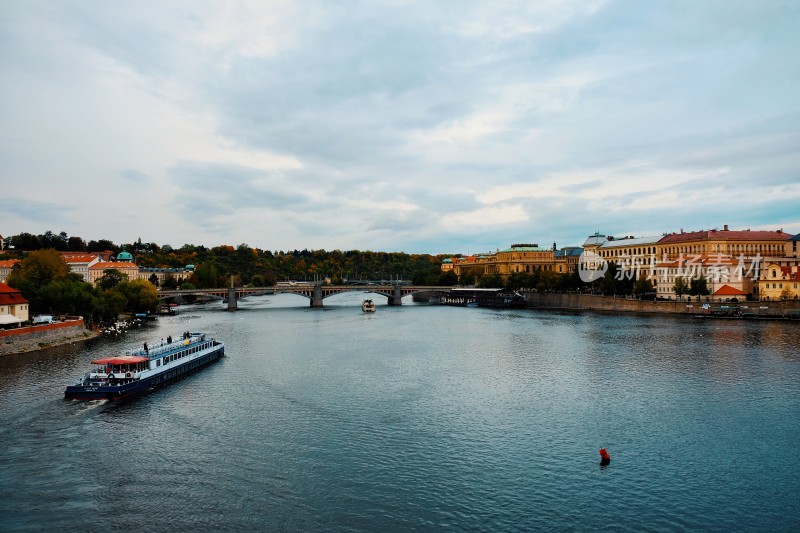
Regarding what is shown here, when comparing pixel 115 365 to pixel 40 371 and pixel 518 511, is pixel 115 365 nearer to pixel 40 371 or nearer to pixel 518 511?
pixel 40 371

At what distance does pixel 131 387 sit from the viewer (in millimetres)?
32906

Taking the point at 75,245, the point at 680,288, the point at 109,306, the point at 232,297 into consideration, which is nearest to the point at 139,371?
the point at 109,306

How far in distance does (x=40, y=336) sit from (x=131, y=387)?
23.1 metres

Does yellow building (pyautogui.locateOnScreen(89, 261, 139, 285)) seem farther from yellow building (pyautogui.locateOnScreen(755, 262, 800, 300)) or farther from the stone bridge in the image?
yellow building (pyautogui.locateOnScreen(755, 262, 800, 300))

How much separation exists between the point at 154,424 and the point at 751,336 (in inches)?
2102

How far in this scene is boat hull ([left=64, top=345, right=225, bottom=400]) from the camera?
31219 millimetres

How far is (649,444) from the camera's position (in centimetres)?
2441

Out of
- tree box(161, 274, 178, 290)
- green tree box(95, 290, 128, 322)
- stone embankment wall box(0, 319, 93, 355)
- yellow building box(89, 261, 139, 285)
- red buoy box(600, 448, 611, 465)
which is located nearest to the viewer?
red buoy box(600, 448, 611, 465)

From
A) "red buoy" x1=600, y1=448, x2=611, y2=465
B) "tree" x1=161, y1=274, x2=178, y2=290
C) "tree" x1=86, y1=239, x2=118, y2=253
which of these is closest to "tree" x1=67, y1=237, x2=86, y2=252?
"tree" x1=86, y1=239, x2=118, y2=253

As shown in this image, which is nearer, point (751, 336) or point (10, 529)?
point (10, 529)

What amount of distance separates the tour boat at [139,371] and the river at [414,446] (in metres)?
1.02

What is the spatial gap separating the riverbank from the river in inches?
113

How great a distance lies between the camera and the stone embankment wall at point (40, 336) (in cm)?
4569

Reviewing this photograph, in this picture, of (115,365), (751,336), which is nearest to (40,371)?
(115,365)
